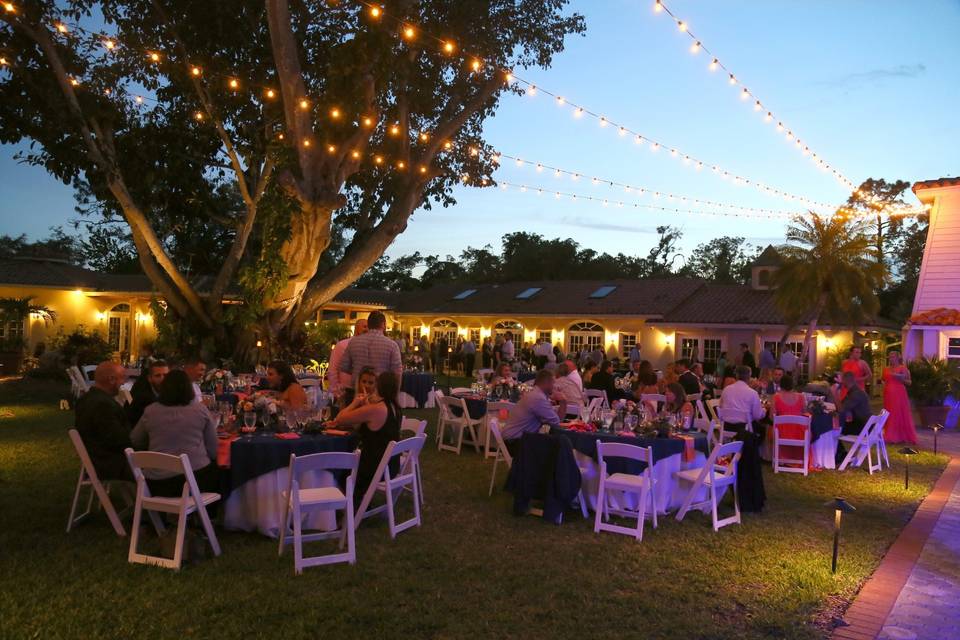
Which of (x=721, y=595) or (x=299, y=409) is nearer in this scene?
(x=721, y=595)

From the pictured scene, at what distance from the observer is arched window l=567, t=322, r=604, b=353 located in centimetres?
2659

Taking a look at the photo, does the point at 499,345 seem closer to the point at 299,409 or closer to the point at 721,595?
the point at 299,409

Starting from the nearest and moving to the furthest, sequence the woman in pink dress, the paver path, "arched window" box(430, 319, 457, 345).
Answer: the paver path → the woman in pink dress → "arched window" box(430, 319, 457, 345)

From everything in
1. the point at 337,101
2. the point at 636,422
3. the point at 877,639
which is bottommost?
the point at 877,639

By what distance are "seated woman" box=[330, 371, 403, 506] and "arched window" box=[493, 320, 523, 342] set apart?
73.3ft

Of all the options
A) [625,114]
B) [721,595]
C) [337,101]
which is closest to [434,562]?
[721,595]

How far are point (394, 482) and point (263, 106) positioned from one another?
12.4 metres

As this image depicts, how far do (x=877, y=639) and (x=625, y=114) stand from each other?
9491 millimetres

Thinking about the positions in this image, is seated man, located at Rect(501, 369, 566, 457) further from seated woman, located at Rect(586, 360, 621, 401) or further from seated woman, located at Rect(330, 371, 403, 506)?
seated woman, located at Rect(586, 360, 621, 401)

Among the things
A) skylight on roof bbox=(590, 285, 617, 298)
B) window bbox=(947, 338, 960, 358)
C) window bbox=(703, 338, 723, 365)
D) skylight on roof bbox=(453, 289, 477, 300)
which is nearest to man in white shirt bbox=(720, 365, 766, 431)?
window bbox=(947, 338, 960, 358)

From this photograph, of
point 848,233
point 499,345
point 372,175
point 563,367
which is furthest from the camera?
point 499,345

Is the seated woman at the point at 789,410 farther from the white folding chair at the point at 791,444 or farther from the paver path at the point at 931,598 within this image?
the paver path at the point at 931,598

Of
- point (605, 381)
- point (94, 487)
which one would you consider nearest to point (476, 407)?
point (605, 381)

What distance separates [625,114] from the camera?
12102 millimetres
